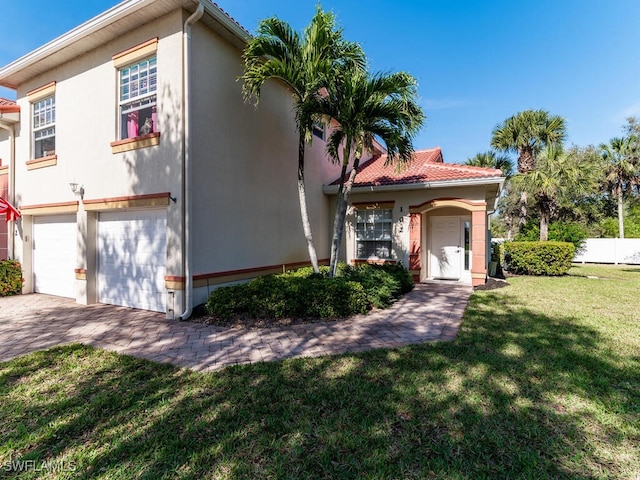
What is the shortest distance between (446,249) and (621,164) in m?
23.4

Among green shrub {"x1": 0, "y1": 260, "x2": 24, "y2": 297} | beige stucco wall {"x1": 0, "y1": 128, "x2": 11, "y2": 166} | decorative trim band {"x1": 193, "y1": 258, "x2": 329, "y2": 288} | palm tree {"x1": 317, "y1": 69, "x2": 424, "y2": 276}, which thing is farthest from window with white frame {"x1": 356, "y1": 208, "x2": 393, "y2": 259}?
beige stucco wall {"x1": 0, "y1": 128, "x2": 11, "y2": 166}

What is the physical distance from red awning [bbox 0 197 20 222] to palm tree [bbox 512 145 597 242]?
74.3 ft

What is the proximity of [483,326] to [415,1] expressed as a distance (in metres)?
10.6

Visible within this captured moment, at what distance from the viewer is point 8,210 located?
10031 millimetres

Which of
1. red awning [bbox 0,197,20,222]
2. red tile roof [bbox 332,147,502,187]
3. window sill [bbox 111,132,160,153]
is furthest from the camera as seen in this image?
red tile roof [bbox 332,147,502,187]

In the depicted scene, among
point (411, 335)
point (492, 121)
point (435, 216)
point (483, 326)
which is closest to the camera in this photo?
point (411, 335)

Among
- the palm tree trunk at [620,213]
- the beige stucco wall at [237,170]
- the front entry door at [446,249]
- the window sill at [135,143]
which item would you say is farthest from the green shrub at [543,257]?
the palm tree trunk at [620,213]

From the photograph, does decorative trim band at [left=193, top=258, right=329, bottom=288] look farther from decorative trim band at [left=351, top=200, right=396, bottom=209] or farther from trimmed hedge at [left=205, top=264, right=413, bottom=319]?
decorative trim band at [left=351, top=200, right=396, bottom=209]

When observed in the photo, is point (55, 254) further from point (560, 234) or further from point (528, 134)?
point (560, 234)

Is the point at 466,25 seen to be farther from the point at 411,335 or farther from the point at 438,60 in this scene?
the point at 411,335

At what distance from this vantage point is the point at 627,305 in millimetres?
8258

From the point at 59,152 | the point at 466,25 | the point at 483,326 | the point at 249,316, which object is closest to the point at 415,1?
the point at 466,25

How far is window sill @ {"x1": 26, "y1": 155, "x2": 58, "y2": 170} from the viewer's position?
30.5ft

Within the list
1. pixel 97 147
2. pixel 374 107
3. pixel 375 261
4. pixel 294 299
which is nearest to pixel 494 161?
pixel 375 261
